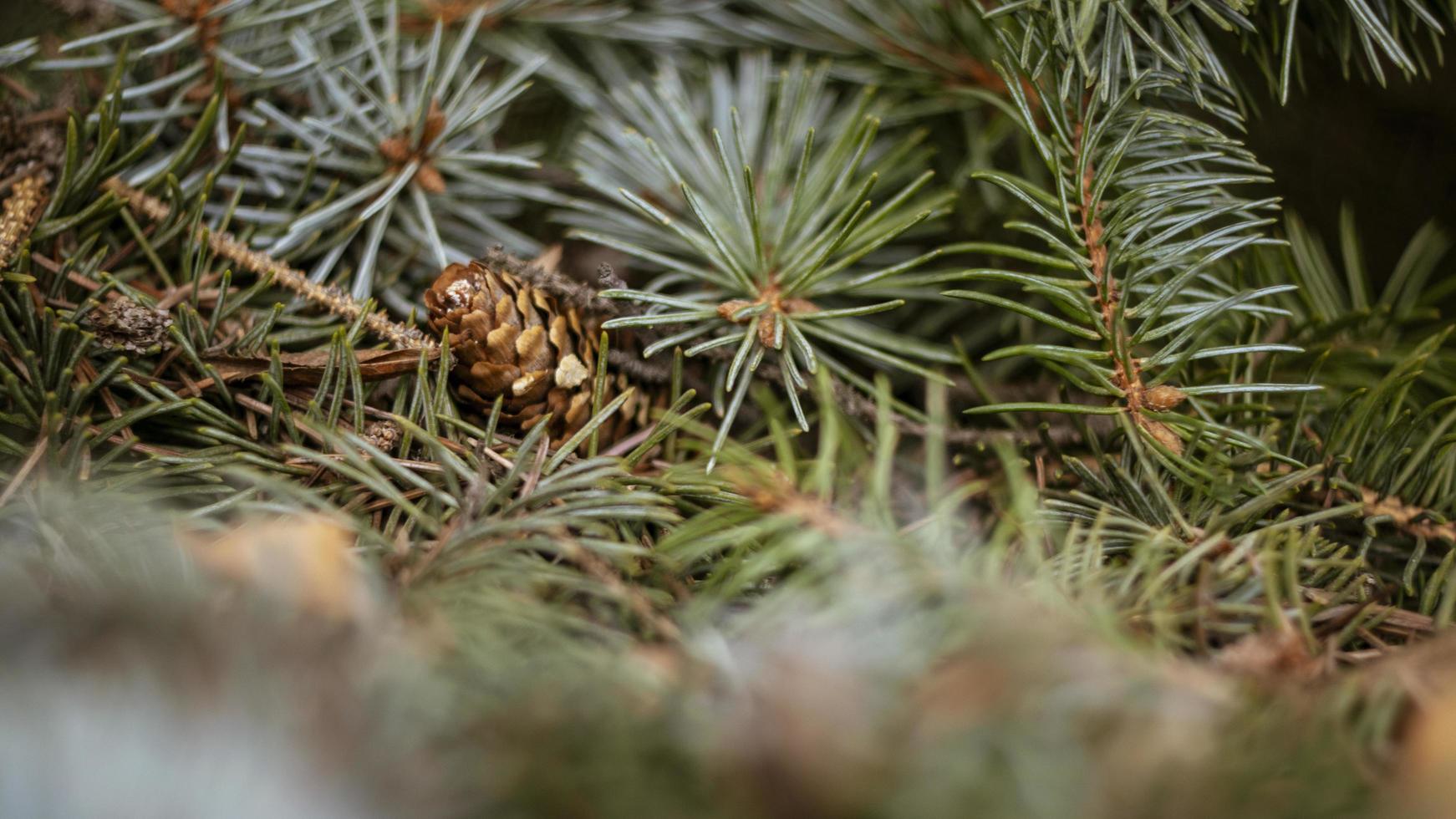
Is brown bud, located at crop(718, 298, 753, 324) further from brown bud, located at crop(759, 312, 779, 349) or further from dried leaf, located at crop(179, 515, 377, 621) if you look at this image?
dried leaf, located at crop(179, 515, 377, 621)

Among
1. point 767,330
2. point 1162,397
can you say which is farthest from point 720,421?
point 1162,397

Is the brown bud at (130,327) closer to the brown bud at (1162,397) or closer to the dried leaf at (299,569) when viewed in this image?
the dried leaf at (299,569)

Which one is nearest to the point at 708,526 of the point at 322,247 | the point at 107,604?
the point at 107,604

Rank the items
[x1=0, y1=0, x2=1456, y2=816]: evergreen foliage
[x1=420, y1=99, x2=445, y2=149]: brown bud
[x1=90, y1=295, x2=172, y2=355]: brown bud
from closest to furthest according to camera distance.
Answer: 1. [x1=0, y1=0, x2=1456, y2=816]: evergreen foliage
2. [x1=90, y1=295, x2=172, y2=355]: brown bud
3. [x1=420, y1=99, x2=445, y2=149]: brown bud

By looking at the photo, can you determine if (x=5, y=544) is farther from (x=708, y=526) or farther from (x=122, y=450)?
(x=708, y=526)

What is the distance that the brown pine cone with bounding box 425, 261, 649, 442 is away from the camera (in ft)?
1.31

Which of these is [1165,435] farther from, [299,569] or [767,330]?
[299,569]

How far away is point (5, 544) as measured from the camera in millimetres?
302

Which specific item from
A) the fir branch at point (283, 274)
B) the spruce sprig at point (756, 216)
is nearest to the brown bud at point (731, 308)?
the spruce sprig at point (756, 216)

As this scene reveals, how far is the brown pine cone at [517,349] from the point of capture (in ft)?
1.31

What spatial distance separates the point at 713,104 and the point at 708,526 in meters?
0.35

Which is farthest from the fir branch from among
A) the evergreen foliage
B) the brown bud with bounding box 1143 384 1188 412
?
the brown bud with bounding box 1143 384 1188 412

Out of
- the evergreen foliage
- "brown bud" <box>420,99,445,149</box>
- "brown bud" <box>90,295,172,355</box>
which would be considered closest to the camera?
the evergreen foliage

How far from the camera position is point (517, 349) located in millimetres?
404
